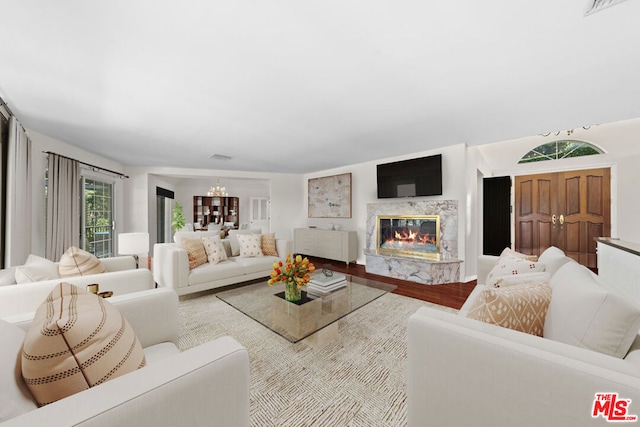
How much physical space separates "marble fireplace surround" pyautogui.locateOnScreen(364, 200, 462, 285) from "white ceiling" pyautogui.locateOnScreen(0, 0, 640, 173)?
1.39 m

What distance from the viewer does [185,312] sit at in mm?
2605

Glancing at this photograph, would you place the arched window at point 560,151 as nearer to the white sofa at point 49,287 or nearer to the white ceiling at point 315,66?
the white ceiling at point 315,66

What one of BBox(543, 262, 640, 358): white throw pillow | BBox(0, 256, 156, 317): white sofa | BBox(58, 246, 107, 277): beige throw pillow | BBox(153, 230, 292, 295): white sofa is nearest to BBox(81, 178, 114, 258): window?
BBox(153, 230, 292, 295): white sofa

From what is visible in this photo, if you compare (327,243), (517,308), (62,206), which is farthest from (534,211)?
(62,206)

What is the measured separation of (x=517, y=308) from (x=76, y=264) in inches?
118

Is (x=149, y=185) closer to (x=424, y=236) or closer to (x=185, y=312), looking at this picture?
(x=185, y=312)

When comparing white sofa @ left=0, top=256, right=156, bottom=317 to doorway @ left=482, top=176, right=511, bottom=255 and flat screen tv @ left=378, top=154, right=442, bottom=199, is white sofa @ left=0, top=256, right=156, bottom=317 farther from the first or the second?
doorway @ left=482, top=176, right=511, bottom=255

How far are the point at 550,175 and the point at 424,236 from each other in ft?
9.89

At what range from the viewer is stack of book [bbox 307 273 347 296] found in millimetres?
2482

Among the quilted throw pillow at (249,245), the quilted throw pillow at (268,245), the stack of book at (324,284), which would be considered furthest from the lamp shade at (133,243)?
the stack of book at (324,284)

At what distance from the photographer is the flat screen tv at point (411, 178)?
393cm

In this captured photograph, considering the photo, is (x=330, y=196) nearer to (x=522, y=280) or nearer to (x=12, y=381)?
(x=522, y=280)

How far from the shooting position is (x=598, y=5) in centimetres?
120

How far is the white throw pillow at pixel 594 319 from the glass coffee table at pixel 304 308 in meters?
1.41
